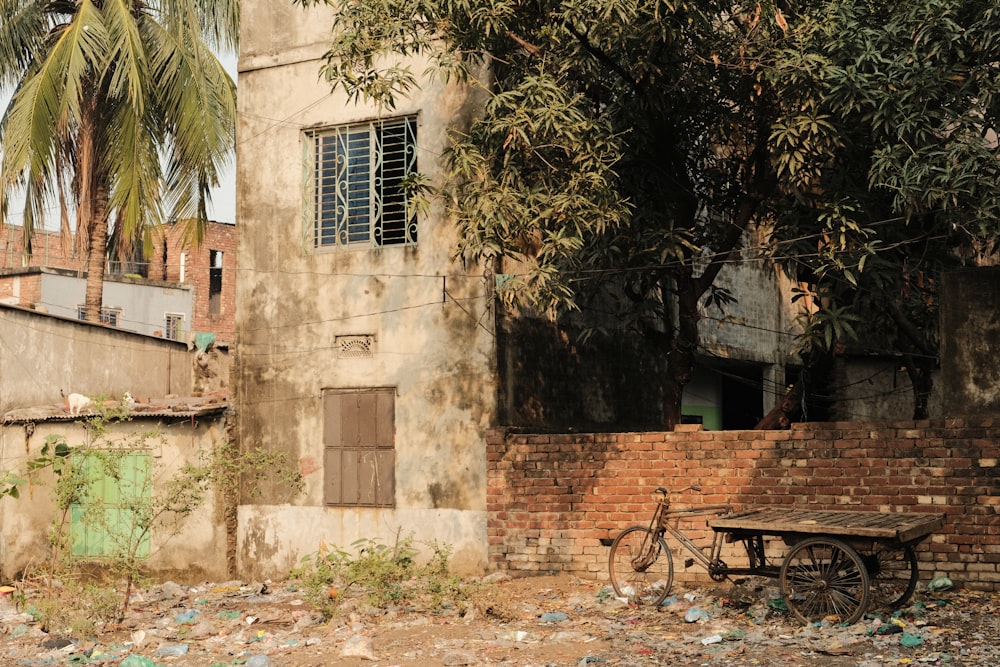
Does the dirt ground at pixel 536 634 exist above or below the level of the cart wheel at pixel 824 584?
below

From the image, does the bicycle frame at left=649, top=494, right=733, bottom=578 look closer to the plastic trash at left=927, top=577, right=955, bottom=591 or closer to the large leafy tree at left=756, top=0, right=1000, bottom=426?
the plastic trash at left=927, top=577, right=955, bottom=591

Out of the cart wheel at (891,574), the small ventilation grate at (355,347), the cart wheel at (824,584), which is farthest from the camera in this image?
the small ventilation grate at (355,347)

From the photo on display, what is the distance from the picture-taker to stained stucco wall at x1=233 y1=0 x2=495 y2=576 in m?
12.1

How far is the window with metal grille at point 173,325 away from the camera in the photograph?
3206cm

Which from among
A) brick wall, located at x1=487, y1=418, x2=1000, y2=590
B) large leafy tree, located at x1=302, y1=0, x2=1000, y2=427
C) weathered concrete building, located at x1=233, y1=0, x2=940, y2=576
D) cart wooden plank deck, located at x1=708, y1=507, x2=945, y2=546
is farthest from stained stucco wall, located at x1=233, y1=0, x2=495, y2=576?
cart wooden plank deck, located at x1=708, y1=507, x2=945, y2=546

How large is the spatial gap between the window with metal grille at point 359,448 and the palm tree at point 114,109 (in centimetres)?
528

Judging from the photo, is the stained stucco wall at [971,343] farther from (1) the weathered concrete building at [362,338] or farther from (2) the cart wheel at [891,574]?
(1) the weathered concrete building at [362,338]

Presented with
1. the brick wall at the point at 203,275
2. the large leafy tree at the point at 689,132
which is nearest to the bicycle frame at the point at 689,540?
the large leafy tree at the point at 689,132

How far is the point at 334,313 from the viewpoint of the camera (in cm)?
1291

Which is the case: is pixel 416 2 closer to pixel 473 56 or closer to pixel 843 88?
pixel 473 56

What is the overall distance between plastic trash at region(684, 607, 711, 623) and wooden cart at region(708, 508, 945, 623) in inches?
19.7

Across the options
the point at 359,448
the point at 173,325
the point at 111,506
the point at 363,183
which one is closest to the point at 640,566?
the point at 359,448

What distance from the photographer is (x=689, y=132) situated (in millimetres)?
12109

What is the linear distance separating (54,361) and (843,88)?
11044 millimetres
